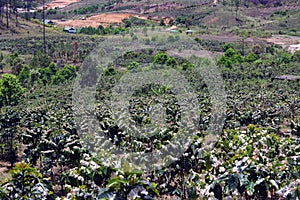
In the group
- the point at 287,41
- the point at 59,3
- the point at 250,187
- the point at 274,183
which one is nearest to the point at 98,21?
the point at 59,3

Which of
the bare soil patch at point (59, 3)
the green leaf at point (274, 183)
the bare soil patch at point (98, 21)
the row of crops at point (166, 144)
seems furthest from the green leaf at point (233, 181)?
the bare soil patch at point (59, 3)

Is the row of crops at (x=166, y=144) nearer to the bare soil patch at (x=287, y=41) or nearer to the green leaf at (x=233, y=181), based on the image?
the green leaf at (x=233, y=181)

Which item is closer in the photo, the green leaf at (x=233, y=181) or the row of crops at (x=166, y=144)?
the row of crops at (x=166, y=144)

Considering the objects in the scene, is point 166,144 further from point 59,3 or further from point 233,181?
point 59,3

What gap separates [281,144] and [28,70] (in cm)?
5578

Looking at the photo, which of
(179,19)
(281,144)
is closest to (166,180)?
(281,144)

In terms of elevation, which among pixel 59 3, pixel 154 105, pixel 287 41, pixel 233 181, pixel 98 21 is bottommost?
pixel 154 105

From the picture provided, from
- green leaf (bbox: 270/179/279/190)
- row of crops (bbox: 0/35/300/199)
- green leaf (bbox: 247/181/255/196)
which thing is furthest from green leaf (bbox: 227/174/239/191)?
green leaf (bbox: 270/179/279/190)

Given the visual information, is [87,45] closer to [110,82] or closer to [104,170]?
[110,82]

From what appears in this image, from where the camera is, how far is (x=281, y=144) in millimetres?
23641

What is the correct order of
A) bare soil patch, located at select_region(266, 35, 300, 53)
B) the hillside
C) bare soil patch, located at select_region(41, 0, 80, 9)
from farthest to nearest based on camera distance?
bare soil patch, located at select_region(41, 0, 80, 9), bare soil patch, located at select_region(266, 35, 300, 53), the hillside

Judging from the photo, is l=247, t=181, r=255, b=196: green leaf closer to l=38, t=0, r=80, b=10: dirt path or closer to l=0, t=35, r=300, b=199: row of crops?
l=0, t=35, r=300, b=199: row of crops

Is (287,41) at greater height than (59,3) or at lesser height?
lesser

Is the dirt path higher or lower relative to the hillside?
higher
